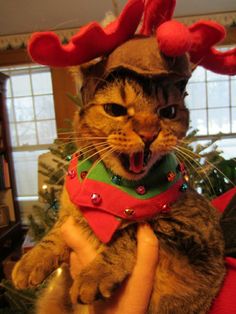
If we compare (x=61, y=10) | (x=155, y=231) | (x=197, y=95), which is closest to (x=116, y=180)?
(x=155, y=231)

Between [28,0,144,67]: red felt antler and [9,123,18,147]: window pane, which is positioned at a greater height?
[28,0,144,67]: red felt antler

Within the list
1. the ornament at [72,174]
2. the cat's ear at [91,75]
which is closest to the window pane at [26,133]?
the ornament at [72,174]

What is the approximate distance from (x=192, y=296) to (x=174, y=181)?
266mm

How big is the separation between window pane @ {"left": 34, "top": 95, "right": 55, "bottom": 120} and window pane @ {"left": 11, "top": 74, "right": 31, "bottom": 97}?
0.13 metres

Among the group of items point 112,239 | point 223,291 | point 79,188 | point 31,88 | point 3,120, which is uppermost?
point 31,88

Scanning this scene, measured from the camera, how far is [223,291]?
2.44ft

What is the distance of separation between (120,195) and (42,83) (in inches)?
103

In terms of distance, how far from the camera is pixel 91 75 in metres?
0.66

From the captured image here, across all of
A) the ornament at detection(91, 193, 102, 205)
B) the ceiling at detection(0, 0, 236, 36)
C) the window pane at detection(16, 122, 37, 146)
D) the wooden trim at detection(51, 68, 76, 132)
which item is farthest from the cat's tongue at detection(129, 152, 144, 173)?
the window pane at detection(16, 122, 37, 146)

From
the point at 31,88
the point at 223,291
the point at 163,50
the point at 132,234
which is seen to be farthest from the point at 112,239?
the point at 31,88

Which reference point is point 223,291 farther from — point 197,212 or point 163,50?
point 163,50

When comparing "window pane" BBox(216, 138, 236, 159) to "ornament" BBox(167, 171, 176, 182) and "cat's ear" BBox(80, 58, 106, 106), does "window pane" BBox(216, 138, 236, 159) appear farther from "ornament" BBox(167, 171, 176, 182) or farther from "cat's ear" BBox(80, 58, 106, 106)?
"cat's ear" BBox(80, 58, 106, 106)

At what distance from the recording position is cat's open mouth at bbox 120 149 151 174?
2.09 ft

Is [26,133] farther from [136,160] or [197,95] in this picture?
Result: [136,160]
